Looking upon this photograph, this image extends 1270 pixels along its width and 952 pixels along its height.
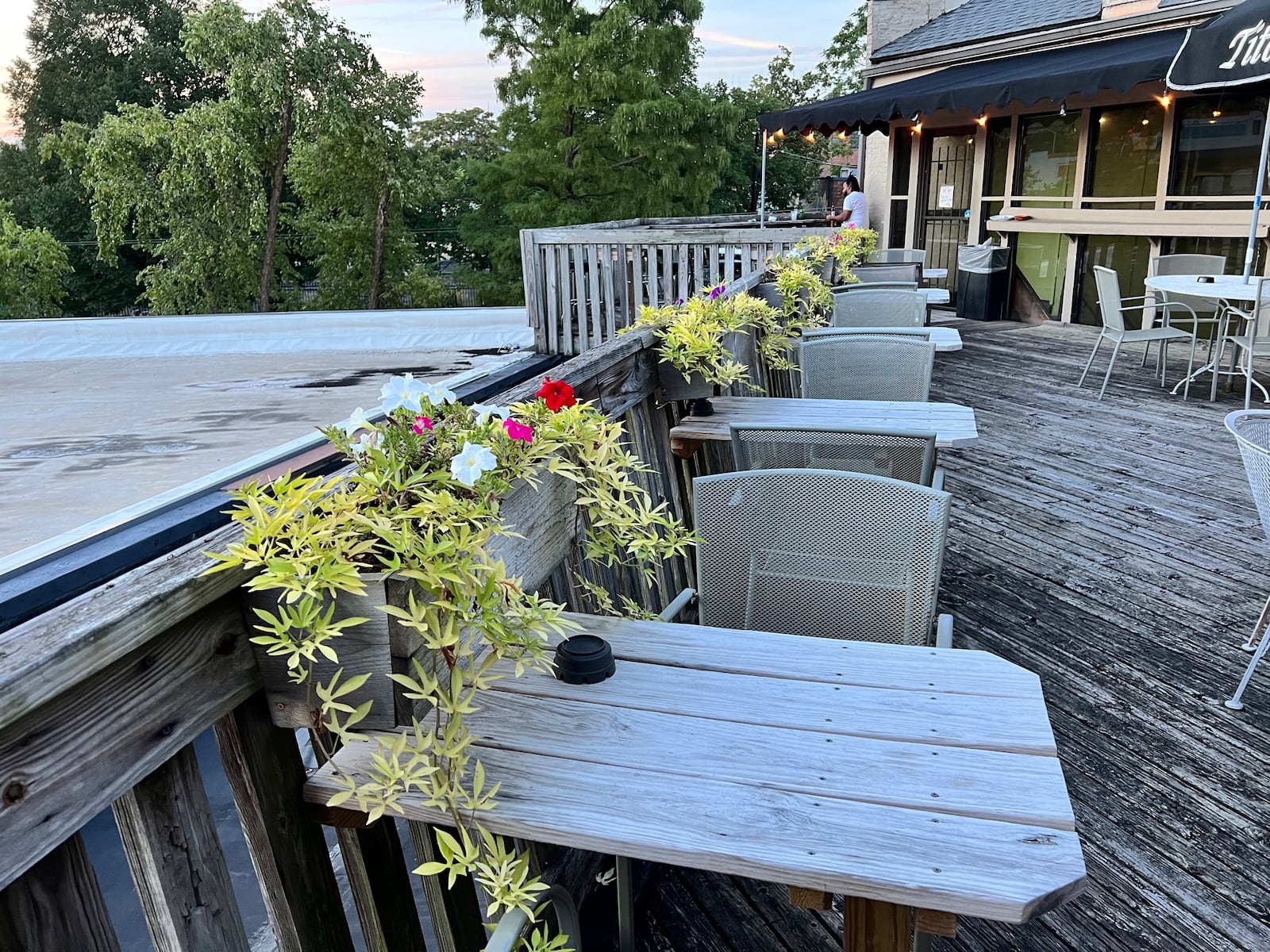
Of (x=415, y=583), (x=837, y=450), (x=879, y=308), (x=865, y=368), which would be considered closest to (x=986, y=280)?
(x=879, y=308)

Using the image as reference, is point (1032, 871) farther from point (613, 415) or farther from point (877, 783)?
point (613, 415)

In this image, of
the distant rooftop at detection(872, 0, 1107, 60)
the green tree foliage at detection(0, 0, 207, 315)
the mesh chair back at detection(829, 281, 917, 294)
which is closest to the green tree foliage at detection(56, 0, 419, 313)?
the green tree foliage at detection(0, 0, 207, 315)

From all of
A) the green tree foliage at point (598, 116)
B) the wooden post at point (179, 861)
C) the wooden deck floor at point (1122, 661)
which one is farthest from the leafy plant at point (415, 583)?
the green tree foliage at point (598, 116)

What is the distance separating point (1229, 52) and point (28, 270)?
24508 mm

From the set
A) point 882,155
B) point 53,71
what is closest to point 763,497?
point 882,155

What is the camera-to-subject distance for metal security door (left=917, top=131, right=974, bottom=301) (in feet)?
36.0

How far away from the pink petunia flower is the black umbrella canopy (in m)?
5.91

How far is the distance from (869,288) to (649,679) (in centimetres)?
457

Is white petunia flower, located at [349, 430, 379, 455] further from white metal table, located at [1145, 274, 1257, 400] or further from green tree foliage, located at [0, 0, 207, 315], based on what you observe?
green tree foliage, located at [0, 0, 207, 315]

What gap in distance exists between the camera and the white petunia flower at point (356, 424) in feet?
4.20

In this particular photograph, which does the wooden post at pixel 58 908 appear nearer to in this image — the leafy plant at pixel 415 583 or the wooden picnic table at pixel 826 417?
the leafy plant at pixel 415 583

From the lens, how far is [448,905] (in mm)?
1518

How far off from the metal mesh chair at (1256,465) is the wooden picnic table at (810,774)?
149cm

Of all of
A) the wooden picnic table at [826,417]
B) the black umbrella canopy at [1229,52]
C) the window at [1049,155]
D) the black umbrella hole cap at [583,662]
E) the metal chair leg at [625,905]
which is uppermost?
the black umbrella canopy at [1229,52]
